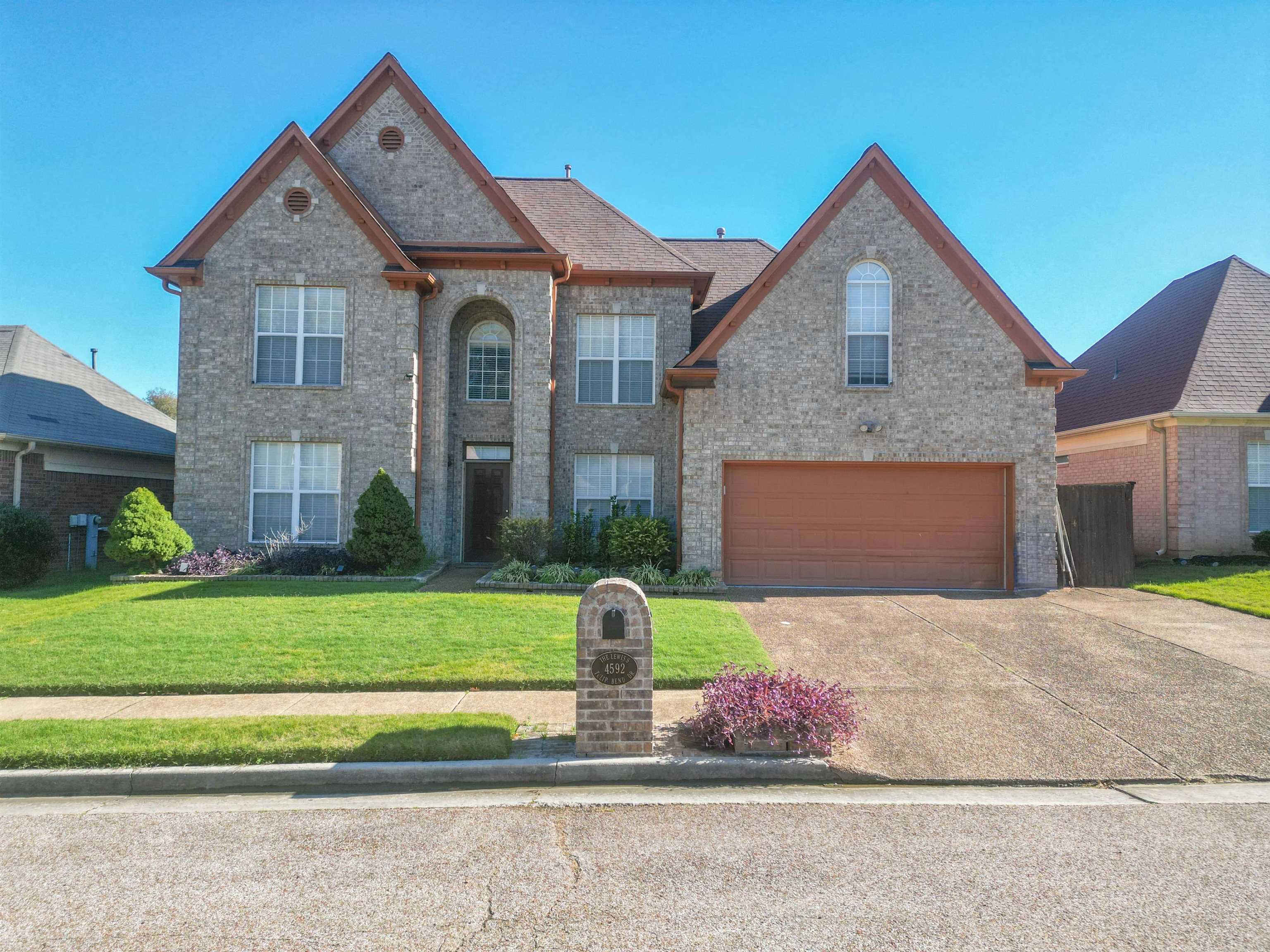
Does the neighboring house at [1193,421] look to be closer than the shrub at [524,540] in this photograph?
No

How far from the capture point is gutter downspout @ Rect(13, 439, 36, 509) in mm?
14648

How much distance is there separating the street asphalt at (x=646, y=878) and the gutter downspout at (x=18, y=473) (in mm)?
13469

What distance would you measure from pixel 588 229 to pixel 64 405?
13360mm

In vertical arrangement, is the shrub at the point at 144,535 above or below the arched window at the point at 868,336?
below

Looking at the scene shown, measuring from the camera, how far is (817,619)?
10328 millimetres

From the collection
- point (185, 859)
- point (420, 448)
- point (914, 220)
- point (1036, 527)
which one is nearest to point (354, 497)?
point (420, 448)

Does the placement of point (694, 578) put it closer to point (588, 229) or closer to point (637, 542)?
point (637, 542)

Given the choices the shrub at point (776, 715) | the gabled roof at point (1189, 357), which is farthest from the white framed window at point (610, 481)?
the gabled roof at point (1189, 357)

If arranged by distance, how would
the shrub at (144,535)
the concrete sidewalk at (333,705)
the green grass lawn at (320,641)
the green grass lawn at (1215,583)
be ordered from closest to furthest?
1. the concrete sidewalk at (333,705)
2. the green grass lawn at (320,641)
3. the green grass lawn at (1215,583)
4. the shrub at (144,535)

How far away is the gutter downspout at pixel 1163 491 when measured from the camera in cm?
1555

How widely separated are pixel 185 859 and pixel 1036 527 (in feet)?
44.7

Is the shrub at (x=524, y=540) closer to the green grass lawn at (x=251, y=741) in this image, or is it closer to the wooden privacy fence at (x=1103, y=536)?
the green grass lawn at (x=251, y=741)

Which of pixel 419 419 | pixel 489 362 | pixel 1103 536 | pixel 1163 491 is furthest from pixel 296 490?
pixel 1163 491

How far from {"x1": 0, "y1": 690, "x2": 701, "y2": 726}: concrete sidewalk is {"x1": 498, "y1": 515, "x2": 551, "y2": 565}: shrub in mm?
6233
